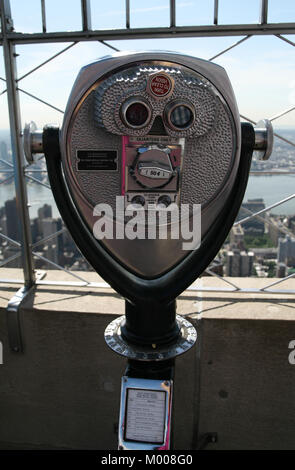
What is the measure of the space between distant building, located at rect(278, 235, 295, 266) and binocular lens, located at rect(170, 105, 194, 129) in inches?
53.9

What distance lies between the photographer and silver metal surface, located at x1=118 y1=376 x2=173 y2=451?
0.96 m

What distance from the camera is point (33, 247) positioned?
185 cm

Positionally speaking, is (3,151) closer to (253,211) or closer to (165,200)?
(253,211)

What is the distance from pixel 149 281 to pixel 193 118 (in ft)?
1.15

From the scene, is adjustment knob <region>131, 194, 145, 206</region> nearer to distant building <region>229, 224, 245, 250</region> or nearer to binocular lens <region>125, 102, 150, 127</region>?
binocular lens <region>125, 102, 150, 127</region>

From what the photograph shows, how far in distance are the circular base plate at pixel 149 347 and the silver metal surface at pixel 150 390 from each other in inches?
2.3

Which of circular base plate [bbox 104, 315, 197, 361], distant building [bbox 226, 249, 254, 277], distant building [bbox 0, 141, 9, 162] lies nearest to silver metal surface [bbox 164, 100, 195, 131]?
circular base plate [bbox 104, 315, 197, 361]

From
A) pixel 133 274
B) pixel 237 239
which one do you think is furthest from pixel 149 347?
pixel 237 239

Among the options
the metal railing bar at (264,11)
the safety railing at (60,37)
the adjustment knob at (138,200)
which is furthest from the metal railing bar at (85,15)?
the adjustment knob at (138,200)

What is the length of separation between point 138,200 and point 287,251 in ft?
4.58

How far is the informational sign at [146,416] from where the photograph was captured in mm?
961

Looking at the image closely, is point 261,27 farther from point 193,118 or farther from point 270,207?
point 193,118

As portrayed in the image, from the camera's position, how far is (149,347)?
101 centimetres
